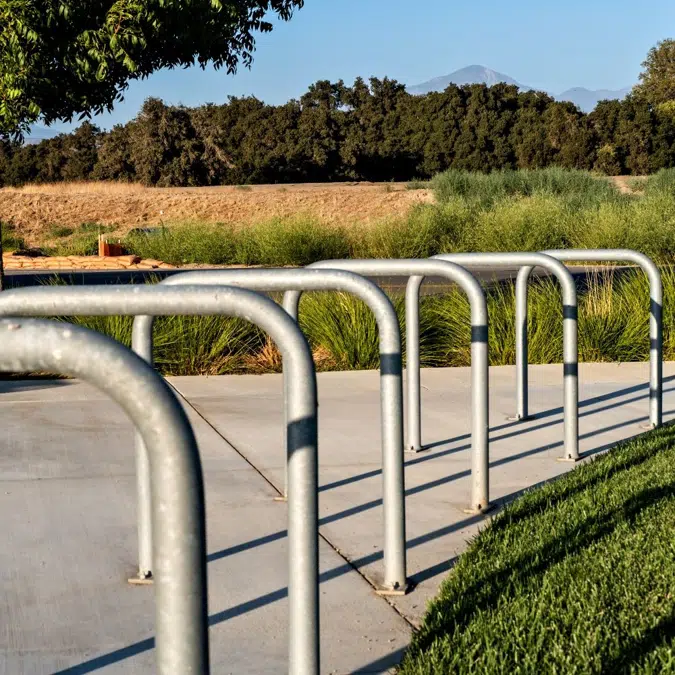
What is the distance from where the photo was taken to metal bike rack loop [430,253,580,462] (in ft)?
18.2

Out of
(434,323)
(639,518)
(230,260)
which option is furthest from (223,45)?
(230,260)

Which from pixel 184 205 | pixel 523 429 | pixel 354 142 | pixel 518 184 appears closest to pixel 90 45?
pixel 523 429

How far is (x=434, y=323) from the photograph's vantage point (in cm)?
1037

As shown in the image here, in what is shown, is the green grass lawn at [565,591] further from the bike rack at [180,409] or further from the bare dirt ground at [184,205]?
the bare dirt ground at [184,205]

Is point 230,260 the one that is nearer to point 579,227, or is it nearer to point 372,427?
point 579,227

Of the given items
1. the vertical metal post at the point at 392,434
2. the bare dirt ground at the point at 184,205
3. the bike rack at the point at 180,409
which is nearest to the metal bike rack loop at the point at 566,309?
the vertical metal post at the point at 392,434

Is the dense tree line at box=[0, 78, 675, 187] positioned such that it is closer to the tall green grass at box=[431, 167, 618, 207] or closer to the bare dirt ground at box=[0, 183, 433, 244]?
the bare dirt ground at box=[0, 183, 433, 244]

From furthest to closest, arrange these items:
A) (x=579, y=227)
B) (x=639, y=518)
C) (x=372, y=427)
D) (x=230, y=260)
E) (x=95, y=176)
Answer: (x=95, y=176)
(x=230, y=260)
(x=579, y=227)
(x=372, y=427)
(x=639, y=518)

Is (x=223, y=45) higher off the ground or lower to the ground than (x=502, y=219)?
higher

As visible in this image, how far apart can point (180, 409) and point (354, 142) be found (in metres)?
57.4

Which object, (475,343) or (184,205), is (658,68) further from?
(475,343)

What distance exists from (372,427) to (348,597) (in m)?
2.91

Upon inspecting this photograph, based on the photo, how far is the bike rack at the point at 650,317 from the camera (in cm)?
599

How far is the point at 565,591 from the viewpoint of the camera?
368 cm
